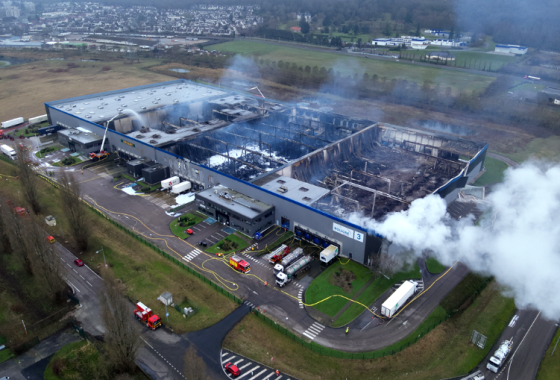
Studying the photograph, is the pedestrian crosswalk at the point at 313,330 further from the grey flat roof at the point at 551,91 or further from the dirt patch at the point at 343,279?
the grey flat roof at the point at 551,91

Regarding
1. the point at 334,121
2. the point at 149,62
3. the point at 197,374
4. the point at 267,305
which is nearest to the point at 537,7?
the point at 334,121

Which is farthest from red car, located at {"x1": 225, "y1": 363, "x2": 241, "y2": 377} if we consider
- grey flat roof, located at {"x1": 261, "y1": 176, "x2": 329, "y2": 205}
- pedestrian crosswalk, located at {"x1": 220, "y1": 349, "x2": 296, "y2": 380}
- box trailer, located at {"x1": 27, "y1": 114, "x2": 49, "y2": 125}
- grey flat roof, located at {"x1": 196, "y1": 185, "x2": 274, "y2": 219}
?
box trailer, located at {"x1": 27, "y1": 114, "x2": 49, "y2": 125}

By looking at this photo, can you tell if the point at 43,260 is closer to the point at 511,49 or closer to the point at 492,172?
the point at 492,172

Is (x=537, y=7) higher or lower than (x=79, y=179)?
higher

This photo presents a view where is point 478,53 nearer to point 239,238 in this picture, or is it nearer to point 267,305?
point 239,238

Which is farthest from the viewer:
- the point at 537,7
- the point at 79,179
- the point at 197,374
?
the point at 537,7

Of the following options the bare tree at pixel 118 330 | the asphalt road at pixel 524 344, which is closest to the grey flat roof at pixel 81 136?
the bare tree at pixel 118 330

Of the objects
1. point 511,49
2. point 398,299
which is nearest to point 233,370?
point 398,299
